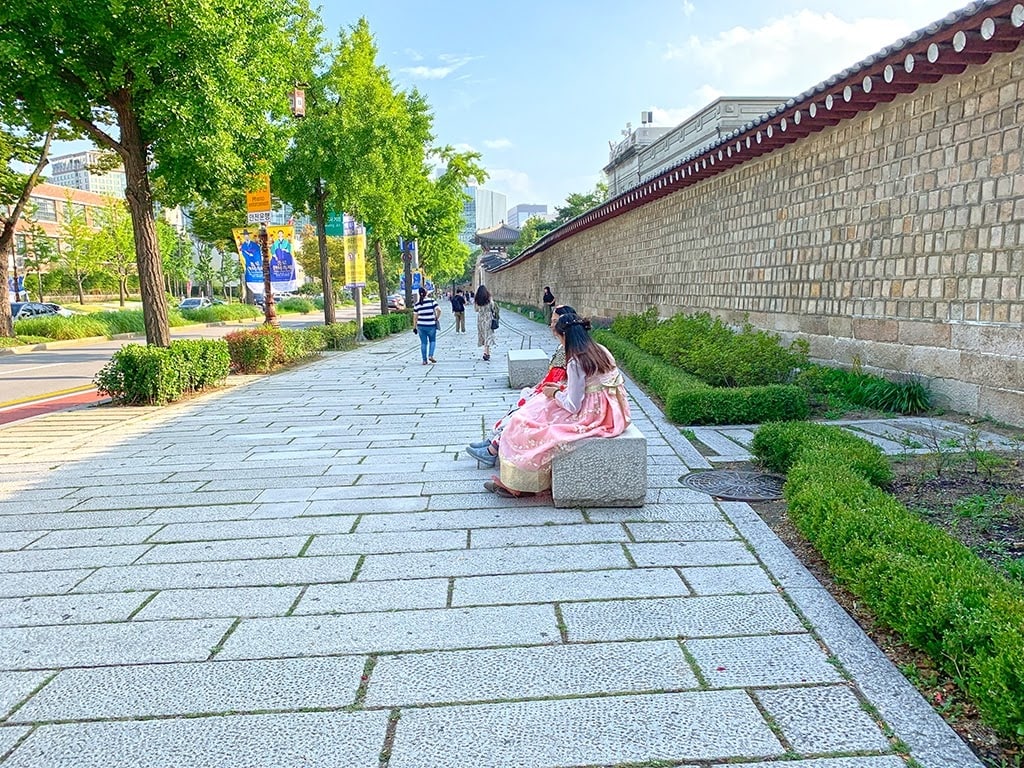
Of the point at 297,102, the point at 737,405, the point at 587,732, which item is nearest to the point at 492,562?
the point at 587,732

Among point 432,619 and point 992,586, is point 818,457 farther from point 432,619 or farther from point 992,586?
point 432,619

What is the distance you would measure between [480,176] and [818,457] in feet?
95.0

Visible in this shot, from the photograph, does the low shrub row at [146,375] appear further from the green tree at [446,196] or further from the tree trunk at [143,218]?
the green tree at [446,196]

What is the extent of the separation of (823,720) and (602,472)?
2.48m

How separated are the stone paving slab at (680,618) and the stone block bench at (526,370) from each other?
7703mm

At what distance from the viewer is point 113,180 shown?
110m

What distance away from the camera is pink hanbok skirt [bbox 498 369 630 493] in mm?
4820

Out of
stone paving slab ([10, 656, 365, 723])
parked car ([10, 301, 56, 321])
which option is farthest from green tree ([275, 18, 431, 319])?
parked car ([10, 301, 56, 321])

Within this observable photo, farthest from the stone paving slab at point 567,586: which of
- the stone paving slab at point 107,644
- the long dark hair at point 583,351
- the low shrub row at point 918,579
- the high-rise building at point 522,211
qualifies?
the high-rise building at point 522,211

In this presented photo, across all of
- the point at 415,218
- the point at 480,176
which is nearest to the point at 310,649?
the point at 415,218

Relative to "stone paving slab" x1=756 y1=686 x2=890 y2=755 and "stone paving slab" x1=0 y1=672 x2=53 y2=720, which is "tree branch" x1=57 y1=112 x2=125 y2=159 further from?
"stone paving slab" x1=756 y1=686 x2=890 y2=755

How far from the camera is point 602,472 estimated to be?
190 inches

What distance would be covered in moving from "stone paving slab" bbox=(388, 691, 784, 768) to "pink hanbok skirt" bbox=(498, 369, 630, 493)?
2348 mm

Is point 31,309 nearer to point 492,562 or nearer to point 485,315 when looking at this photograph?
point 485,315
